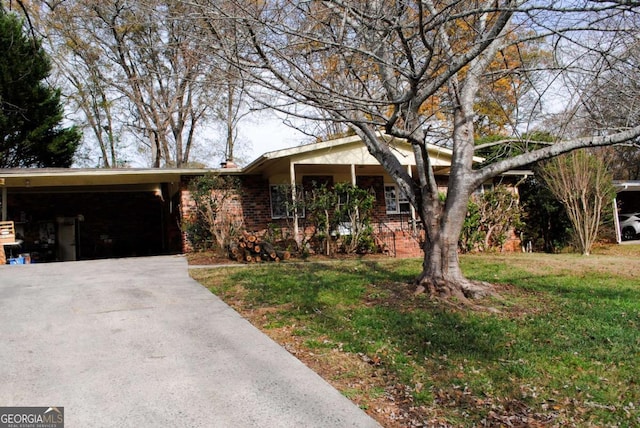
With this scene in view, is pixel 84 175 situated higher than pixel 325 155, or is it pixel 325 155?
pixel 325 155

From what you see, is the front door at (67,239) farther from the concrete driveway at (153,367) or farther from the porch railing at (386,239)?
the porch railing at (386,239)

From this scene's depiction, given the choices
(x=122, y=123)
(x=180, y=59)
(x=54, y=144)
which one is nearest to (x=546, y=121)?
(x=180, y=59)

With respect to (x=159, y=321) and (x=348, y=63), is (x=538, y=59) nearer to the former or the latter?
(x=348, y=63)

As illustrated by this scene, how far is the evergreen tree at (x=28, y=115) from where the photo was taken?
1803 cm

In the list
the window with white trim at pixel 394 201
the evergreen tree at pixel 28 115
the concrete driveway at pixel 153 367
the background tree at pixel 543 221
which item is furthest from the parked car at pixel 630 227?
the evergreen tree at pixel 28 115

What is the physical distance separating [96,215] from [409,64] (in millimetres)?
14973

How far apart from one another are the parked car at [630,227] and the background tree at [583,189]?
7.74 m

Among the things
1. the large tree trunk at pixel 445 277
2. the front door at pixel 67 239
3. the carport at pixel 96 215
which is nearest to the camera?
the large tree trunk at pixel 445 277

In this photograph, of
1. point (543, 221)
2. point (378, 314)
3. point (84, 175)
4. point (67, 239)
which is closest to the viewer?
point (378, 314)

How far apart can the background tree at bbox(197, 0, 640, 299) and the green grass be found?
40.0 inches

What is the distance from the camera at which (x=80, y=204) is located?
16.1m

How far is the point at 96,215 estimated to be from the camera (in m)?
16.4

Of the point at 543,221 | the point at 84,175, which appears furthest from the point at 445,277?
the point at 543,221

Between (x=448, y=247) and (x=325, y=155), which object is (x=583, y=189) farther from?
(x=448, y=247)
